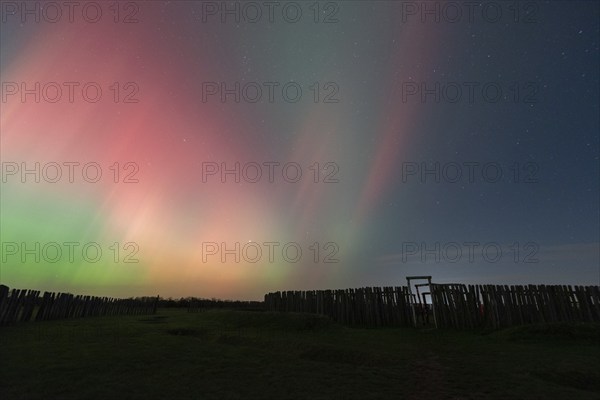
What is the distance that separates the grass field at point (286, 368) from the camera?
606cm

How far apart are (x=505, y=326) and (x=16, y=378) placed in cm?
1517

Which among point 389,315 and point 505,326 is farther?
point 389,315

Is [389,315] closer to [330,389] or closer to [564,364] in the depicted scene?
[564,364]

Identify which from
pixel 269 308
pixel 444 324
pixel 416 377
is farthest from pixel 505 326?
pixel 269 308

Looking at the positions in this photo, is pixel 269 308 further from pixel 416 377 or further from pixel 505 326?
pixel 416 377

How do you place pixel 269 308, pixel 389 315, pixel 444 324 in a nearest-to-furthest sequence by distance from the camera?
pixel 444 324 < pixel 389 315 < pixel 269 308

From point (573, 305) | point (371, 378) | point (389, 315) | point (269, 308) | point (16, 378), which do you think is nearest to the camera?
point (16, 378)

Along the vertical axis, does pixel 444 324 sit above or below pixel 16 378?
above

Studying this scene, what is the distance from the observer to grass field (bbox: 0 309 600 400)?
19.9 feet

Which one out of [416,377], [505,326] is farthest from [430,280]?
[416,377]

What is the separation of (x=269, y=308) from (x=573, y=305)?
15.0 metres

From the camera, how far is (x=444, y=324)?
1694 centimetres

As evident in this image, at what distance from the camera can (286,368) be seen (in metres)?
7.68

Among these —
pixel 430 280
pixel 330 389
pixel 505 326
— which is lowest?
pixel 330 389
